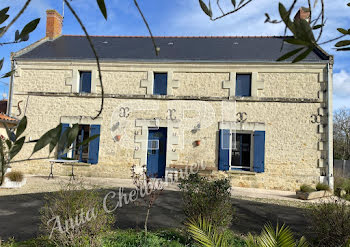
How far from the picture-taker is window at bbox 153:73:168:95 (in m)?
10.6

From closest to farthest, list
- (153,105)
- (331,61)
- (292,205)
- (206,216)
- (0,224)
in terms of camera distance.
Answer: (206,216)
(0,224)
(292,205)
(331,61)
(153,105)

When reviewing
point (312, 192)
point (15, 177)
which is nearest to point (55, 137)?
point (15, 177)

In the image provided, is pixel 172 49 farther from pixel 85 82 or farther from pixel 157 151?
pixel 157 151

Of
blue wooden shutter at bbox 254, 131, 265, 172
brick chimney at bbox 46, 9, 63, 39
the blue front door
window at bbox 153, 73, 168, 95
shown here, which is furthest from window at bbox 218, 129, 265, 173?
brick chimney at bbox 46, 9, 63, 39

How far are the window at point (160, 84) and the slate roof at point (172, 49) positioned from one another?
2.03 ft

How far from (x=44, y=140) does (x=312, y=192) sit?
9199mm

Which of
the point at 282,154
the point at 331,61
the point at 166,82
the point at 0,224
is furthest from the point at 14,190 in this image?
the point at 331,61

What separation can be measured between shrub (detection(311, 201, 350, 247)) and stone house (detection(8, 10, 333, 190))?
5537 millimetres

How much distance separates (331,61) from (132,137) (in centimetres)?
770

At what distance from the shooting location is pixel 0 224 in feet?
15.5

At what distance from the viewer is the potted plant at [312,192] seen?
330 inches

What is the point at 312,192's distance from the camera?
8.43 metres

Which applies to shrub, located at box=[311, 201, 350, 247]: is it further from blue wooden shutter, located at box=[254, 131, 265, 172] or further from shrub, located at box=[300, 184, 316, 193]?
blue wooden shutter, located at box=[254, 131, 265, 172]

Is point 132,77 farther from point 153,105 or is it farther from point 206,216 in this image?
point 206,216
